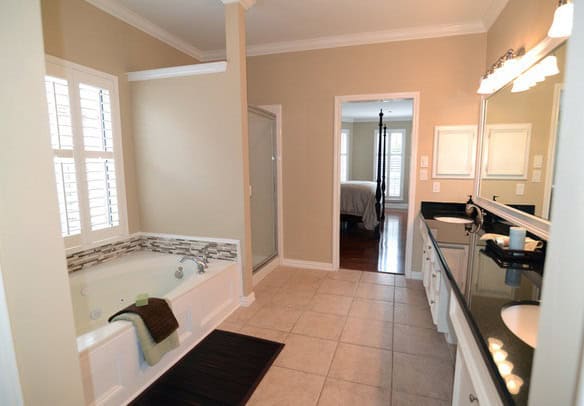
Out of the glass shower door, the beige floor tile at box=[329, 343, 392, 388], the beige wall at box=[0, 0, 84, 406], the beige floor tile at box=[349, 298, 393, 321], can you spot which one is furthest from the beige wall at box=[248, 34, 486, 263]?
the beige wall at box=[0, 0, 84, 406]

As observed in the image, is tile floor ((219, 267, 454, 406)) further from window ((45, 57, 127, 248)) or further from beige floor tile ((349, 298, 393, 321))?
window ((45, 57, 127, 248))

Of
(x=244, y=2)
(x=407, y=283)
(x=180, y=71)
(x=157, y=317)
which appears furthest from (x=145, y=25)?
(x=407, y=283)

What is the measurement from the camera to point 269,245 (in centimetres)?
400

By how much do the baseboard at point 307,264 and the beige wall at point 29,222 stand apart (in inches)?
137

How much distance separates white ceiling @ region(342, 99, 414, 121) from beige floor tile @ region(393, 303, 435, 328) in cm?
434

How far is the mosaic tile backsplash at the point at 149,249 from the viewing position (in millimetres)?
2707

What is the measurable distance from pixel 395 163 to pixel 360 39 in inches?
235

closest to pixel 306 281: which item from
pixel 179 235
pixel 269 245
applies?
pixel 269 245

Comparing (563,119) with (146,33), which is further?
(146,33)

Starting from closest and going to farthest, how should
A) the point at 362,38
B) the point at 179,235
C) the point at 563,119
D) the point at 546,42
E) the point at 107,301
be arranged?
the point at 563,119, the point at 546,42, the point at 107,301, the point at 179,235, the point at 362,38

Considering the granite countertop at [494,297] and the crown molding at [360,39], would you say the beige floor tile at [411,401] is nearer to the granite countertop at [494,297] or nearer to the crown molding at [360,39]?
the granite countertop at [494,297]

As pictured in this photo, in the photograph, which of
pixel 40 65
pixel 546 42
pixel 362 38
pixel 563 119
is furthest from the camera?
pixel 362 38

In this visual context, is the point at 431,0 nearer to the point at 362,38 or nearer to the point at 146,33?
the point at 362,38

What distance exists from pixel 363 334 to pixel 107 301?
2262 mm
